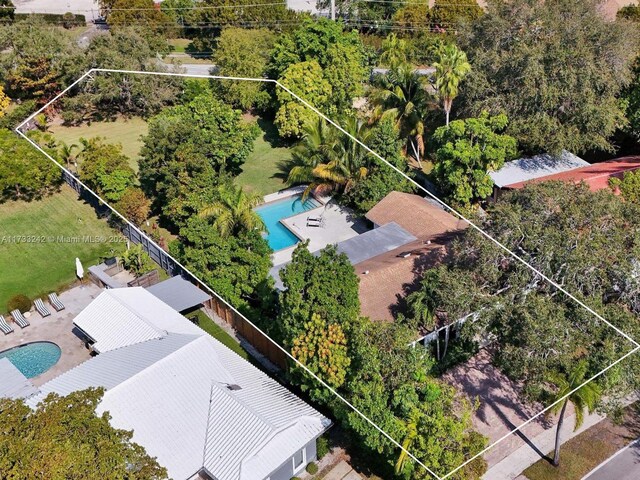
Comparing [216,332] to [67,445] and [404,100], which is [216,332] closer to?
[67,445]

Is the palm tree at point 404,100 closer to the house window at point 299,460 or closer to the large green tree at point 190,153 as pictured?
the large green tree at point 190,153

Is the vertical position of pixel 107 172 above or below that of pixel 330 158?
below

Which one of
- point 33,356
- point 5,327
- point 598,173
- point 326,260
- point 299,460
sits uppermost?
point 326,260

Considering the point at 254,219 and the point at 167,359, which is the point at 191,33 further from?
the point at 167,359

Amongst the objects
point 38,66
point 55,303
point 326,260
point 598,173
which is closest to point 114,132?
point 38,66

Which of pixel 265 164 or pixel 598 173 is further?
pixel 265 164

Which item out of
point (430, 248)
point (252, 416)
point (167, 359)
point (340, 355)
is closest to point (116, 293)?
point (167, 359)
